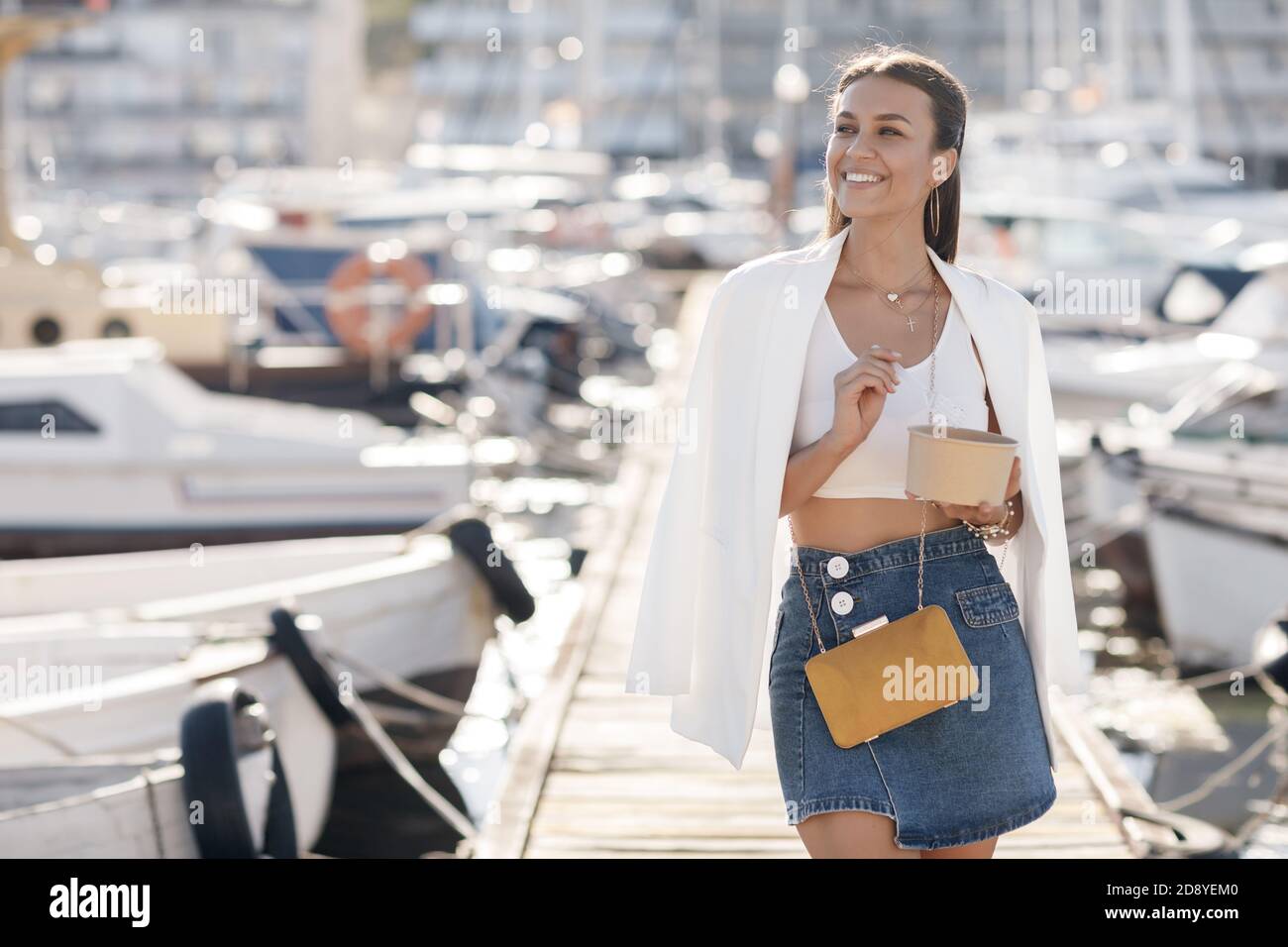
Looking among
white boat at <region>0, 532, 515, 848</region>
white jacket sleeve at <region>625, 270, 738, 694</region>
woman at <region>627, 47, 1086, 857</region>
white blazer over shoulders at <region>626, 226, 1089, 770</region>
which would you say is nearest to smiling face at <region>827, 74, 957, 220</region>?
woman at <region>627, 47, 1086, 857</region>

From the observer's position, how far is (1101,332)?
58.4 ft

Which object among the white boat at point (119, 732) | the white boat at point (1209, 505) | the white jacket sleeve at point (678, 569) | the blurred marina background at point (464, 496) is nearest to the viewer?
the white jacket sleeve at point (678, 569)

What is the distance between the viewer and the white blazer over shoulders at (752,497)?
9.18 ft

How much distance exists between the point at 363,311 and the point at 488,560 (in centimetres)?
659

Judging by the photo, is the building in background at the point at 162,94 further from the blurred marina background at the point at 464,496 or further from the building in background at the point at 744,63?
the blurred marina background at the point at 464,496

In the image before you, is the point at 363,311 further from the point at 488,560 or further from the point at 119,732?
the point at 119,732

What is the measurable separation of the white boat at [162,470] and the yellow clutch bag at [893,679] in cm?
848

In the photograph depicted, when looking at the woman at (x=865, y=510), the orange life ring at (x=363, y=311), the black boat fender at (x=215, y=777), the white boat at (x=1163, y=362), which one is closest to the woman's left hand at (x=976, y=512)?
the woman at (x=865, y=510)

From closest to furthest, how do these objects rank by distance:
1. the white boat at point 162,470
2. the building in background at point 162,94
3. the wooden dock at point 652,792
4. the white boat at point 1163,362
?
the wooden dock at point 652,792 < the white boat at point 162,470 < the white boat at point 1163,362 < the building in background at point 162,94

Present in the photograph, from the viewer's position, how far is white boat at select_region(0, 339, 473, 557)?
10727mm

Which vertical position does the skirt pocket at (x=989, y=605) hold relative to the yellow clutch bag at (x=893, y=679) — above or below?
above

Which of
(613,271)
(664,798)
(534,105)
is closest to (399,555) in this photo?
(664,798)

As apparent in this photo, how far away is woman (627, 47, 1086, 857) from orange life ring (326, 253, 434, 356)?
38.7 ft

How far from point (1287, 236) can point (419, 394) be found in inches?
533
